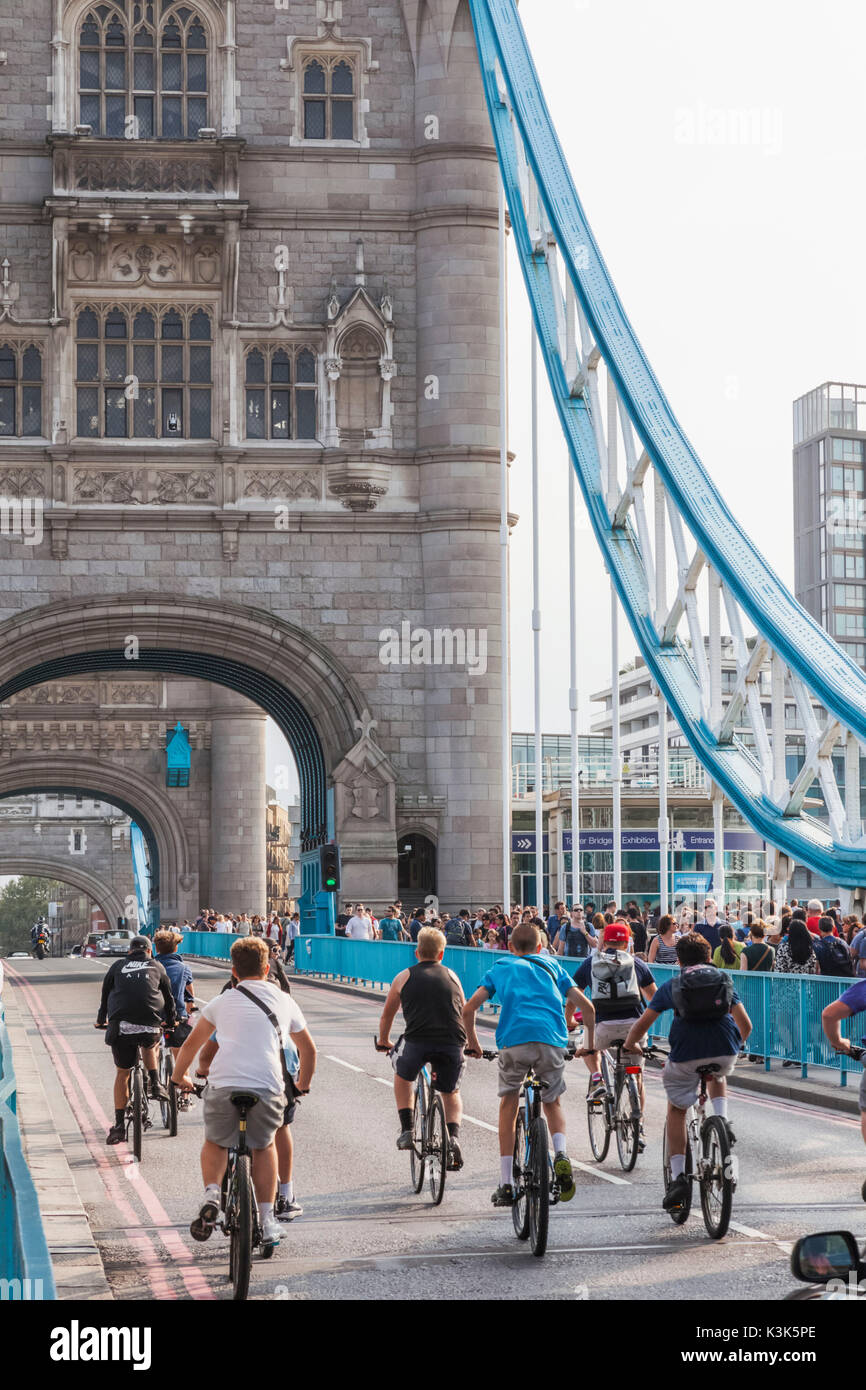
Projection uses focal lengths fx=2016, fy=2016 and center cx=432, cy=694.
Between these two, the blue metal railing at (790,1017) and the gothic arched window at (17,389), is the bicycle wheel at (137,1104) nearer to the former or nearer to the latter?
the blue metal railing at (790,1017)

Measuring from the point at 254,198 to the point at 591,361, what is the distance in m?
7.37

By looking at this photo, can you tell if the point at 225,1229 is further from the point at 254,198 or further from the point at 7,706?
the point at 7,706

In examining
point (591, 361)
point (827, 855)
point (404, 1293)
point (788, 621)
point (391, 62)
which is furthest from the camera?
point (391, 62)

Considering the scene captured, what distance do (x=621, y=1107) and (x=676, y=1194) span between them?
268 cm

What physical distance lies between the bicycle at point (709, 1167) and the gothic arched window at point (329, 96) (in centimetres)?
3108

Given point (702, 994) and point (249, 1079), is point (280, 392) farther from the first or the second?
point (249, 1079)

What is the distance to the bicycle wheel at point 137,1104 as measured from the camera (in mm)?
13719

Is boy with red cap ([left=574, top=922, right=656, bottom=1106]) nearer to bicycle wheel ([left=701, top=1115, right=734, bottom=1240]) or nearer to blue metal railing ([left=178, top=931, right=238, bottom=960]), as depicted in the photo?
bicycle wheel ([left=701, top=1115, right=734, bottom=1240])

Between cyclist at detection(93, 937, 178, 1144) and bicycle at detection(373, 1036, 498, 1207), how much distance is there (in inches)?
93.7

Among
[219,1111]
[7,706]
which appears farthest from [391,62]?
[219,1111]

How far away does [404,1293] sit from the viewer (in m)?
8.95

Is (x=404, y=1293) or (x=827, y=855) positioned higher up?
(x=827, y=855)

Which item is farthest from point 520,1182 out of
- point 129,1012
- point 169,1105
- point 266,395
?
point 266,395

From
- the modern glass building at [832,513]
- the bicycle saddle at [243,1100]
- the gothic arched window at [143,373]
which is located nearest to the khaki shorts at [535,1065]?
the bicycle saddle at [243,1100]
